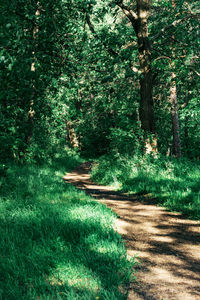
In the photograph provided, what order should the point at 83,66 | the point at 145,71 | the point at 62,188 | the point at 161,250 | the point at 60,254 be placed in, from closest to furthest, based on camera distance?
the point at 60,254
the point at 161,250
the point at 83,66
the point at 62,188
the point at 145,71

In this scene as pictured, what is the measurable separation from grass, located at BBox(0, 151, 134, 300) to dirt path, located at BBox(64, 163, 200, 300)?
278 millimetres

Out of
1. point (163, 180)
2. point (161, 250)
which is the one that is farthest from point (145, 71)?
point (161, 250)

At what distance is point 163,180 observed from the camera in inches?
318

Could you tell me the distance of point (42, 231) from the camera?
4.24m

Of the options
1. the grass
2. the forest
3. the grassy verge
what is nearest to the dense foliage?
the forest

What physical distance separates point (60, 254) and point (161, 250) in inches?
61.2

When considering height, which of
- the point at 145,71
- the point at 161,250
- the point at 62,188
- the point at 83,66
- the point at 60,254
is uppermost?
the point at 145,71

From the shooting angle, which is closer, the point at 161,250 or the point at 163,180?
the point at 161,250

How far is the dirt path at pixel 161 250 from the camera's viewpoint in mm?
2996

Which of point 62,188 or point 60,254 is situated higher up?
point 62,188

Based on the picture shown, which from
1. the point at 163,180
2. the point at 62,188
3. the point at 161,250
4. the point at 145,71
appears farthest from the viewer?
the point at 145,71

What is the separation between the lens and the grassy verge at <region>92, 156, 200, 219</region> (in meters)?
6.46

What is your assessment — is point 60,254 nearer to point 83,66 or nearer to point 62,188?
point 62,188

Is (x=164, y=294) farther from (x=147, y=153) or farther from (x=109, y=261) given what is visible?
(x=147, y=153)
